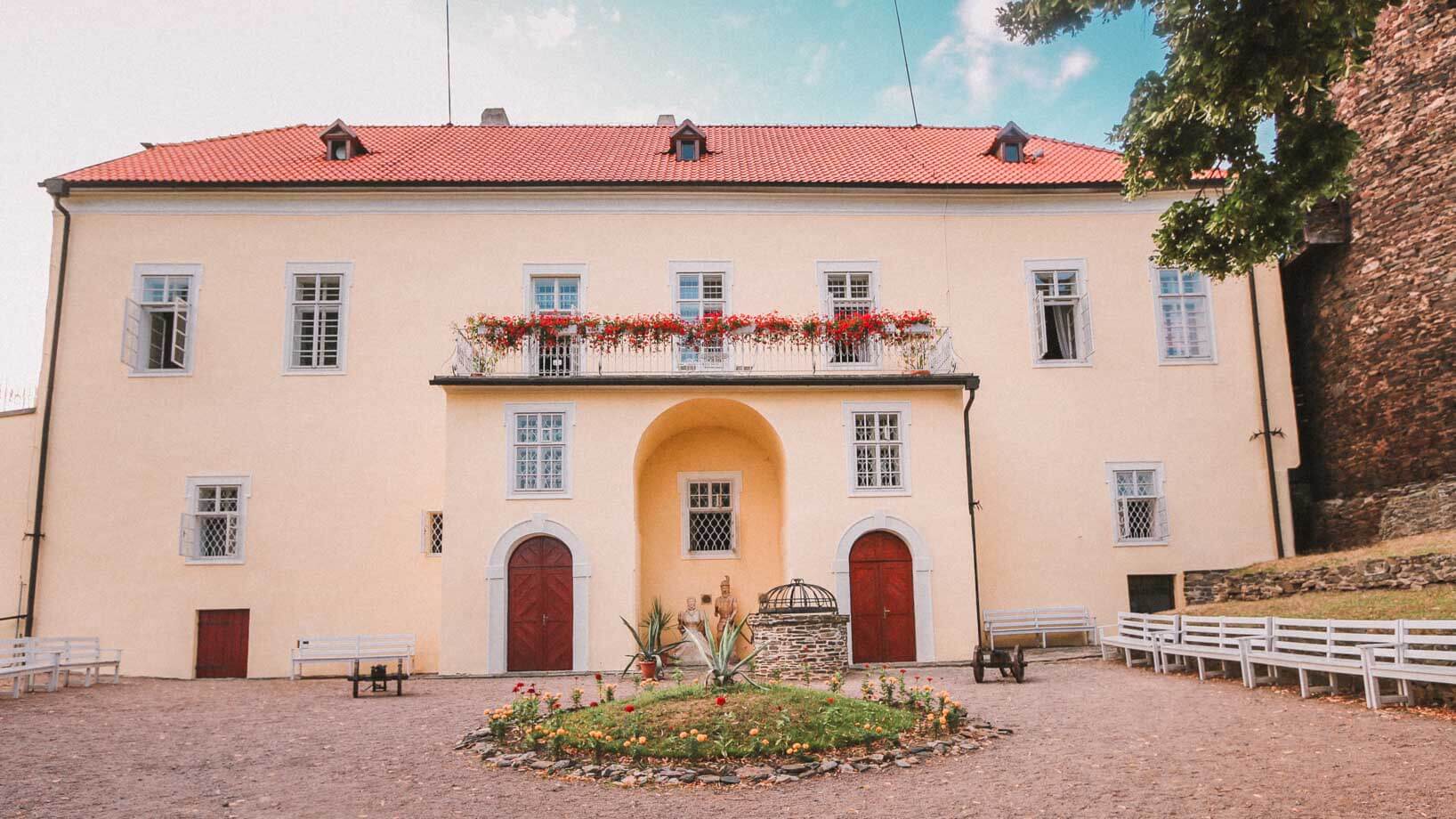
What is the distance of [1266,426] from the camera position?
1803 centimetres

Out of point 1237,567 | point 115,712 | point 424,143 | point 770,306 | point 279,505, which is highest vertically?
point 424,143

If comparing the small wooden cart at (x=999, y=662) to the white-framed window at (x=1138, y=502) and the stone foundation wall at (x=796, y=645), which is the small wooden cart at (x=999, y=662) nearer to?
the stone foundation wall at (x=796, y=645)

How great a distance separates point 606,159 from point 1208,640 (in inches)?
549

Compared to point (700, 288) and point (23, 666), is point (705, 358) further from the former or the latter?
point (23, 666)

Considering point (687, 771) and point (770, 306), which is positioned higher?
point (770, 306)

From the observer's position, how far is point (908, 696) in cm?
981

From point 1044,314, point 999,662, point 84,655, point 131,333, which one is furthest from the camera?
point 1044,314

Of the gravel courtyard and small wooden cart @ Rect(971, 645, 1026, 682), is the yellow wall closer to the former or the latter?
small wooden cart @ Rect(971, 645, 1026, 682)

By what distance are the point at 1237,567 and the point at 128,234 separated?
2135 centimetres

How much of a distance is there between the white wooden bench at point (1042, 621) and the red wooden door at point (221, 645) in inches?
509

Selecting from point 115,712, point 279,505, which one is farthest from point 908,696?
point 279,505

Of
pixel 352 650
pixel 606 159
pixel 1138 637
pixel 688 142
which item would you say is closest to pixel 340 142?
pixel 606 159

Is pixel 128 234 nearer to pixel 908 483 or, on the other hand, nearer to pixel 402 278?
pixel 402 278

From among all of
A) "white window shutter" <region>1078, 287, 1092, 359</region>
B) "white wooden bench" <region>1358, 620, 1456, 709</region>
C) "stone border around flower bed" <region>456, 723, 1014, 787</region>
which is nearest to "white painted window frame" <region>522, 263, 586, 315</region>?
"white window shutter" <region>1078, 287, 1092, 359</region>
